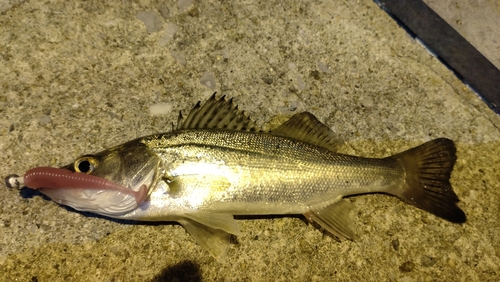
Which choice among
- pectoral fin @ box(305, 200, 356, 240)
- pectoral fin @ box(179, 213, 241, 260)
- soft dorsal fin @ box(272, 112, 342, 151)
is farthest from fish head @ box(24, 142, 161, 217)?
pectoral fin @ box(305, 200, 356, 240)

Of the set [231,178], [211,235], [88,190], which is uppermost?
[231,178]

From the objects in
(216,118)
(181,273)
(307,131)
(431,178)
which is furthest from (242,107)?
(431,178)

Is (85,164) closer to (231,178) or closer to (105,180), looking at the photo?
(105,180)

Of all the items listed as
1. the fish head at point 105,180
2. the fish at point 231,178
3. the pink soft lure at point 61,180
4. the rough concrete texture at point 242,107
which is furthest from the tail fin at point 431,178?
the pink soft lure at point 61,180

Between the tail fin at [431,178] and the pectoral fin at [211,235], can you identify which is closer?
the pectoral fin at [211,235]

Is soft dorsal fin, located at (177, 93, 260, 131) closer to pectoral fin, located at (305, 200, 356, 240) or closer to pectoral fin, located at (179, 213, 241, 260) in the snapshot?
Answer: pectoral fin, located at (179, 213, 241, 260)

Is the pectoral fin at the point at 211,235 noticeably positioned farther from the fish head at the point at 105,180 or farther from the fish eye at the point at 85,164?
the fish eye at the point at 85,164

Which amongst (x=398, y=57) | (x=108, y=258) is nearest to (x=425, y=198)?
(x=398, y=57)

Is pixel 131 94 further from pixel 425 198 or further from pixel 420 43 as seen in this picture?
pixel 420 43

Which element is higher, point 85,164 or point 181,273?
point 85,164
